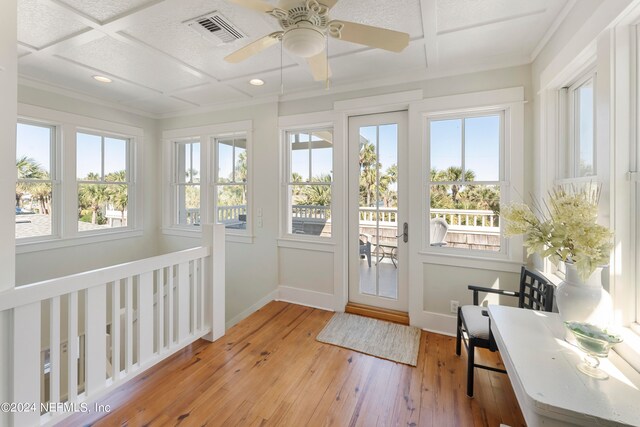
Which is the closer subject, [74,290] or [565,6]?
[74,290]

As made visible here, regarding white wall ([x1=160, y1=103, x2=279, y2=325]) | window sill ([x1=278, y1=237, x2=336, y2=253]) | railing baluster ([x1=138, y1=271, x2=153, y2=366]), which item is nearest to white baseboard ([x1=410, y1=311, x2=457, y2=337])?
window sill ([x1=278, y1=237, x2=336, y2=253])

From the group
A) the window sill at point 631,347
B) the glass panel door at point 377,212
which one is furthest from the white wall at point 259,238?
the window sill at point 631,347

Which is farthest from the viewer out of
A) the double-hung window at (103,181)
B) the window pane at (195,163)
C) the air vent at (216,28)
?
the window pane at (195,163)

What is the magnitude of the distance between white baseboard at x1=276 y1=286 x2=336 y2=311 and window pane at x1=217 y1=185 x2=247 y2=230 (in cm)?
110

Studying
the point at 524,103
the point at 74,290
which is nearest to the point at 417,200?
the point at 524,103

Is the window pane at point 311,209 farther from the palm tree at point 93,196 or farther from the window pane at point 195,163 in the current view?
the palm tree at point 93,196

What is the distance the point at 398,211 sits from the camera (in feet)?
10.0

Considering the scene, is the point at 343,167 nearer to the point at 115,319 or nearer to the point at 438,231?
the point at 438,231

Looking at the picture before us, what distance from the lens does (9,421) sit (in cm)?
136

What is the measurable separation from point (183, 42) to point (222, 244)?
5.75ft

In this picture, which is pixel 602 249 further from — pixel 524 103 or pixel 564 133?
pixel 524 103

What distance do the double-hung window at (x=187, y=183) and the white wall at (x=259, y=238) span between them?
752mm

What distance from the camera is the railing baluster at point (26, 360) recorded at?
1.36 m

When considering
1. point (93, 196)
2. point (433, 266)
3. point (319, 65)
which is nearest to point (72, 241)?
point (93, 196)
